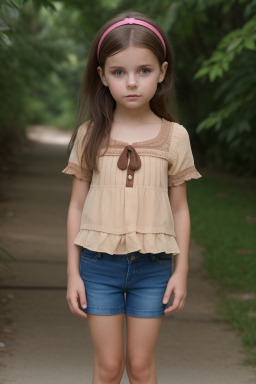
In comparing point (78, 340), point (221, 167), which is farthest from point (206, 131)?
point (78, 340)

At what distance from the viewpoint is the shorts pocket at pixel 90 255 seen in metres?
2.60

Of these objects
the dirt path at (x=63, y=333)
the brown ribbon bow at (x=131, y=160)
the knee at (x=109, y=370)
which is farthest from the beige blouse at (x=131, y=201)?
the dirt path at (x=63, y=333)

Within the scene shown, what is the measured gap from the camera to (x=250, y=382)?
3.75 m

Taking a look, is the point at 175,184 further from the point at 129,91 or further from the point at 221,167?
the point at 221,167

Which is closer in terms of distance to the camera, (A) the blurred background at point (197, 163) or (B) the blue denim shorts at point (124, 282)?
(B) the blue denim shorts at point (124, 282)

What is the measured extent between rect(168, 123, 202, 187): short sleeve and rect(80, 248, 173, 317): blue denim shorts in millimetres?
305

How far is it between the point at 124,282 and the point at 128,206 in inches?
11.2

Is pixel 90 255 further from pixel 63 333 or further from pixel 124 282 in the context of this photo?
pixel 63 333

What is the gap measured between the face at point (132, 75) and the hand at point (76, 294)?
0.68m

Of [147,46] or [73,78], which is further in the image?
[73,78]

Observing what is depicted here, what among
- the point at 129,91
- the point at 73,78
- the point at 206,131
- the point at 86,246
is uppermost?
the point at 73,78

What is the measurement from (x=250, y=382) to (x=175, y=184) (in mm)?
1518

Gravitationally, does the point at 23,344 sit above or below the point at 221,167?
below

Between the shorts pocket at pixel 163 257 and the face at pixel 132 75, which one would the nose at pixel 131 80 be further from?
the shorts pocket at pixel 163 257
